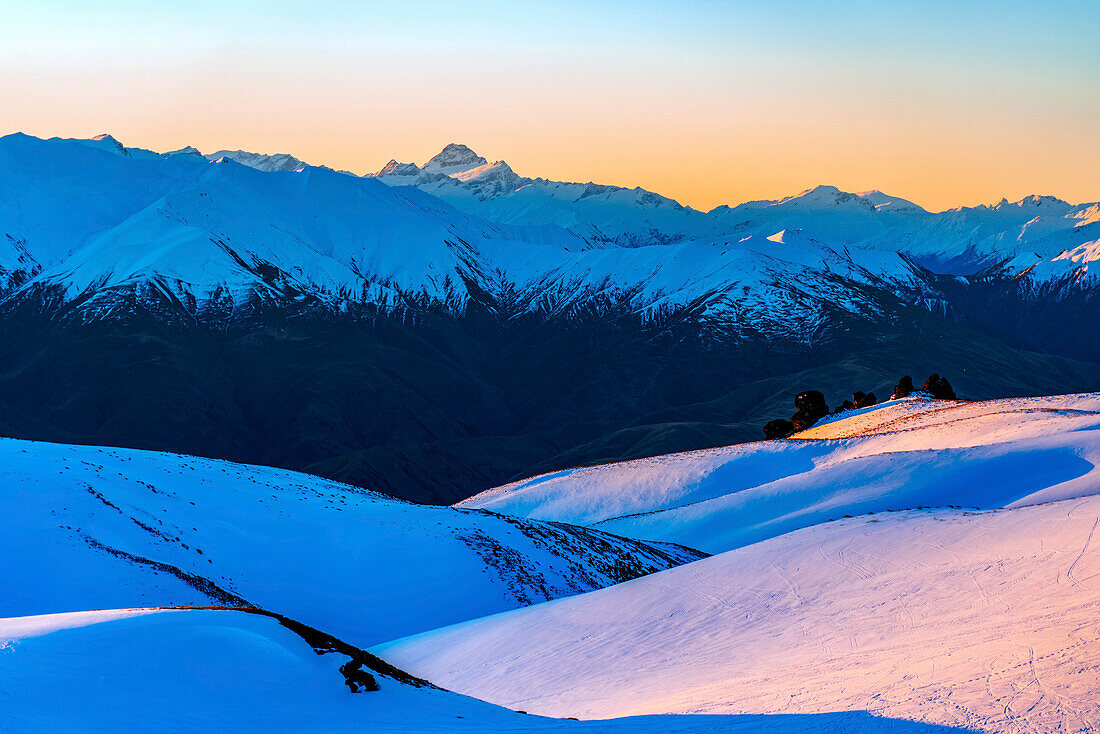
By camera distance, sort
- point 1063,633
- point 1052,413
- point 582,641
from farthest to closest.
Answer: point 1052,413 → point 582,641 → point 1063,633

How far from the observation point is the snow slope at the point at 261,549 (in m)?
30.5

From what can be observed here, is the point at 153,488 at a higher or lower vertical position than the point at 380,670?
higher

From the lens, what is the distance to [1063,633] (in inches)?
628

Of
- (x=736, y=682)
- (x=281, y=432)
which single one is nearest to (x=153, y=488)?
(x=736, y=682)

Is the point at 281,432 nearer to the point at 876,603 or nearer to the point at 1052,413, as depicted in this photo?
the point at 1052,413

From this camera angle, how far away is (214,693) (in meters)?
15.1

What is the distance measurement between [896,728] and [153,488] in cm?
3167

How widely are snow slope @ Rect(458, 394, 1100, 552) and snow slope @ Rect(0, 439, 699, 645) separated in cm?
801

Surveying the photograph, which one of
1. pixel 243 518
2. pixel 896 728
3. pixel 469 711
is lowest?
pixel 896 728

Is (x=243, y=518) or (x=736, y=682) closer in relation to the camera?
(x=736, y=682)

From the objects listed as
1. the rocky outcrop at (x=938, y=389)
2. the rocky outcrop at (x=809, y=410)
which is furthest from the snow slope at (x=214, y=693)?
the rocky outcrop at (x=938, y=389)

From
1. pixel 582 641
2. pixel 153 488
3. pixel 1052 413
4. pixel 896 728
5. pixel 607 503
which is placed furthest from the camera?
pixel 607 503

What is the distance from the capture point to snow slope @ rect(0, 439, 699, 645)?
30453 millimetres

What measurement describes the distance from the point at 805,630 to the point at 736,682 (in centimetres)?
351
